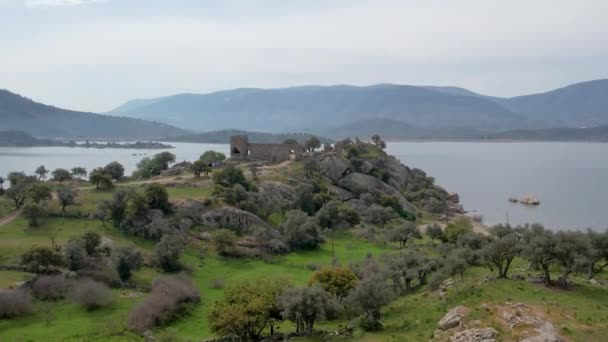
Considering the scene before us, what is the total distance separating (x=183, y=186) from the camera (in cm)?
6412

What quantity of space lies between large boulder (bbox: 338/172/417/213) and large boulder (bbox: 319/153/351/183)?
0.86 metres

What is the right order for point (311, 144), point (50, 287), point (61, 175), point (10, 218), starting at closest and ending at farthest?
point (50, 287)
point (10, 218)
point (61, 175)
point (311, 144)

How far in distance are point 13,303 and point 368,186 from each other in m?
54.3

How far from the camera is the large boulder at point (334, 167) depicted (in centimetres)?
8025

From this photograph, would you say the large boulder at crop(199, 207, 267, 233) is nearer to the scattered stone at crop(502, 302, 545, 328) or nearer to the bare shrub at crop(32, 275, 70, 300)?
the bare shrub at crop(32, 275, 70, 300)

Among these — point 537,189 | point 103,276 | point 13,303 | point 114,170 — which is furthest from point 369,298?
point 537,189

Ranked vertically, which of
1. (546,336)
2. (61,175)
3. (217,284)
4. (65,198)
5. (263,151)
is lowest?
(217,284)

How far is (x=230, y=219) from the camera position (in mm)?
56188

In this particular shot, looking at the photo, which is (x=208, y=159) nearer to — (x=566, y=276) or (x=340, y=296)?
(x=340, y=296)

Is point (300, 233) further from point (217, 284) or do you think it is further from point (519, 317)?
point (519, 317)

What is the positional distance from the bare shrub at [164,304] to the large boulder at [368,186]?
42.0m

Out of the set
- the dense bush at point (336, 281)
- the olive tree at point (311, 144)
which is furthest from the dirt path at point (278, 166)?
the dense bush at point (336, 281)

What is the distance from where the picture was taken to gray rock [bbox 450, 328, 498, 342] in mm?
25422

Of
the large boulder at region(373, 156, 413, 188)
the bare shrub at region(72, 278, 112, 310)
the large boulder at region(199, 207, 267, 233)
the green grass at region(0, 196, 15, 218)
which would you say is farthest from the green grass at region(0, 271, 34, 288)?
→ the large boulder at region(373, 156, 413, 188)
